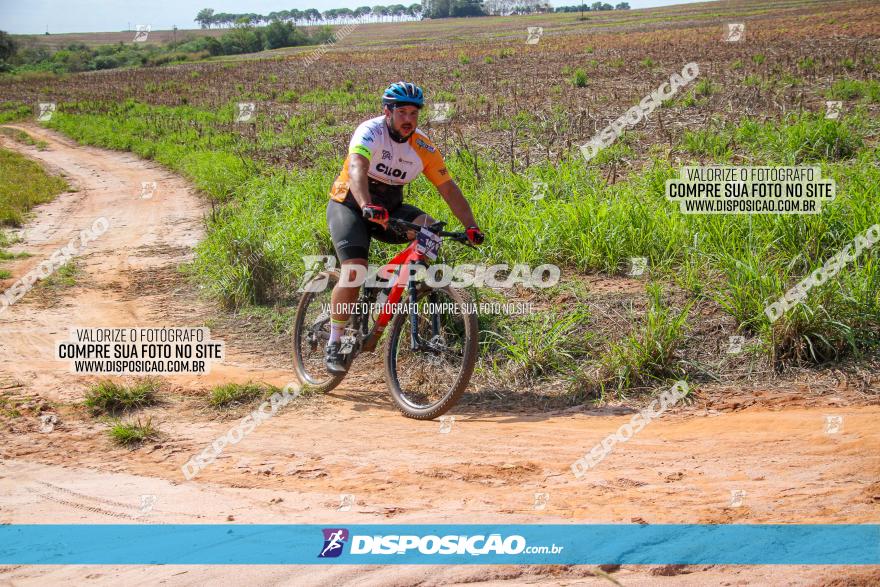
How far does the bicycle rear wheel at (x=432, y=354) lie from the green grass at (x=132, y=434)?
178cm

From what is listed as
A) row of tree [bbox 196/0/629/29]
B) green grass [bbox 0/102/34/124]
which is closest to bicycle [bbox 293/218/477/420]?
green grass [bbox 0/102/34/124]

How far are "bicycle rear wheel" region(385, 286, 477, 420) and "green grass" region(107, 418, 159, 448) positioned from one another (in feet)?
5.86

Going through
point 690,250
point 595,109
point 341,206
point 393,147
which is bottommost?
point 690,250

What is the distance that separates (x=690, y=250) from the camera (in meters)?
7.27

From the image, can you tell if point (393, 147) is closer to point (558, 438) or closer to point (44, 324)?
point (558, 438)

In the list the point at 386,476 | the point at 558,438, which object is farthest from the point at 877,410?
the point at 386,476

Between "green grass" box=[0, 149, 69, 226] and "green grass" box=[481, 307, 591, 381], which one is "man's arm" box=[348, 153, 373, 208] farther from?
"green grass" box=[0, 149, 69, 226]

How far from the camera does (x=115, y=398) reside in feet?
19.9

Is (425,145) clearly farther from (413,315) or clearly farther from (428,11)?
(428,11)

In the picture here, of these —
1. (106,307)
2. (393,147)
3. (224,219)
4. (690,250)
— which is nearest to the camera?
(393,147)

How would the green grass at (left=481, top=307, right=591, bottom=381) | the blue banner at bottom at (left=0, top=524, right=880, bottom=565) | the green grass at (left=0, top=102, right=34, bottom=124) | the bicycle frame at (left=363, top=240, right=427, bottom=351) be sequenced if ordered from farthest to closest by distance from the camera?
the green grass at (left=0, top=102, right=34, bottom=124) → the green grass at (left=481, top=307, right=591, bottom=381) → the bicycle frame at (left=363, top=240, right=427, bottom=351) → the blue banner at bottom at (left=0, top=524, right=880, bottom=565)

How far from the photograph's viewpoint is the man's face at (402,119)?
18.6ft

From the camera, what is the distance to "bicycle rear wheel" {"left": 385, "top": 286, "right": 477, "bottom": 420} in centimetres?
545

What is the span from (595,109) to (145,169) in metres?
11.3
